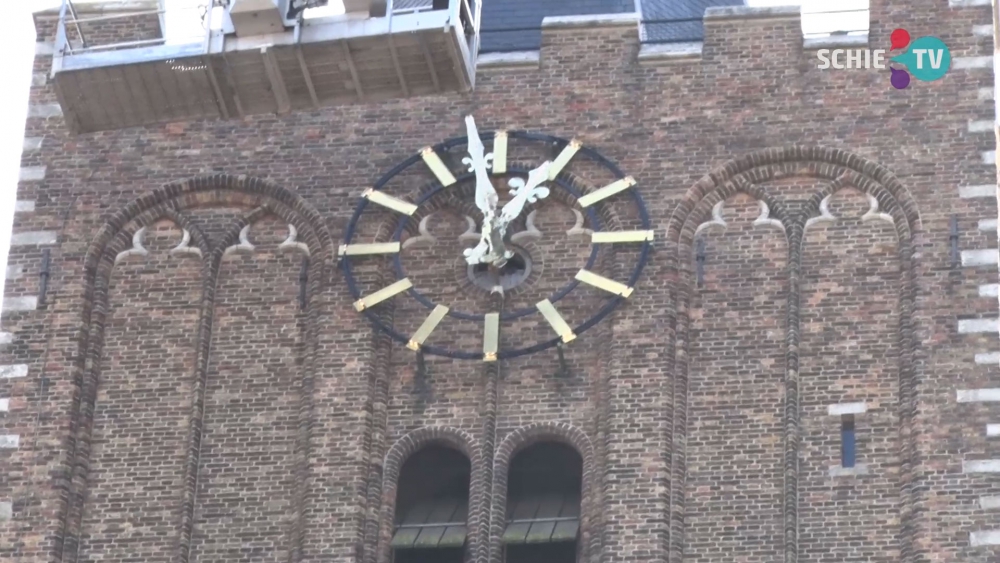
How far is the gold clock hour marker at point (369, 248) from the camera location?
138 ft

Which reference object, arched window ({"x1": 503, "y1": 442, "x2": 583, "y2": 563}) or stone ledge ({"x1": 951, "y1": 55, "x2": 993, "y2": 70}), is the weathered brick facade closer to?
stone ledge ({"x1": 951, "y1": 55, "x2": 993, "y2": 70})

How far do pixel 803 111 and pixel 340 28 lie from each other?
4.60 meters

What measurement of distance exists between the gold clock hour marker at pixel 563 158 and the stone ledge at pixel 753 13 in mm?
1944

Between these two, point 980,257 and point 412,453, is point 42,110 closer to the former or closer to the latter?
point 412,453

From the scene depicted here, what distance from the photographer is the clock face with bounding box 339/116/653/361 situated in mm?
41438

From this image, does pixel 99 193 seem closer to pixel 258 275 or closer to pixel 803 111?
pixel 258 275

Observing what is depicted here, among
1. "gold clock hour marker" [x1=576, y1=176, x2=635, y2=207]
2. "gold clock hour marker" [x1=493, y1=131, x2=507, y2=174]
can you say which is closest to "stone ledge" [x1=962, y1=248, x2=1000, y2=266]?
"gold clock hour marker" [x1=576, y1=176, x2=635, y2=207]

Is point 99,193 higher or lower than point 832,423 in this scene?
higher

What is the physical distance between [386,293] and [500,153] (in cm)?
189

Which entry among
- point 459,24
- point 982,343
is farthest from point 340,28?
point 982,343

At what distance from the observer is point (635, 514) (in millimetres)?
39781

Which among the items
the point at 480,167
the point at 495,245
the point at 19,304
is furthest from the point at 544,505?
the point at 19,304

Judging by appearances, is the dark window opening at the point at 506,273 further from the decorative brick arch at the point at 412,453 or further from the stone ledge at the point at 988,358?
the stone ledge at the point at 988,358

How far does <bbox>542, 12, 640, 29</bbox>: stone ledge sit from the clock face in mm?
1371
